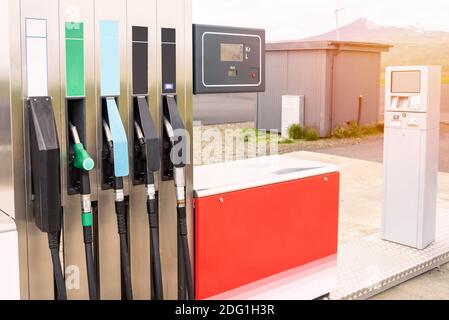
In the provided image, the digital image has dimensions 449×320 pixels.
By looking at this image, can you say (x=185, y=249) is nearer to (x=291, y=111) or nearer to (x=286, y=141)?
(x=286, y=141)

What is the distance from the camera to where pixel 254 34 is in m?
2.43

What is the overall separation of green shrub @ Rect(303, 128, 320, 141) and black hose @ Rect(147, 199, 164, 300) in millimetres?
10273

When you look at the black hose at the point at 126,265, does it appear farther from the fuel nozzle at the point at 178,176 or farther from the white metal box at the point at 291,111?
the white metal box at the point at 291,111

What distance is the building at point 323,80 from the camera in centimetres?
1209

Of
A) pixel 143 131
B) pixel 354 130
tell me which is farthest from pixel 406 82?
pixel 354 130

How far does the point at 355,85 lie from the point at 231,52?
1105 cm

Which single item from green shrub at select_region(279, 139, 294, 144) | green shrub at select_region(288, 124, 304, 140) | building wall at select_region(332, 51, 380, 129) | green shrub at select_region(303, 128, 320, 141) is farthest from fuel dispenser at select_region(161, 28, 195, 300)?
building wall at select_region(332, 51, 380, 129)

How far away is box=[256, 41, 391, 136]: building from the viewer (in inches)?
476

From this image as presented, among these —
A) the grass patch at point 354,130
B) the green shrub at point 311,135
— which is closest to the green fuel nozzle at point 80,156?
the green shrub at point 311,135

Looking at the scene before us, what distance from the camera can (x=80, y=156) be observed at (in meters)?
1.82

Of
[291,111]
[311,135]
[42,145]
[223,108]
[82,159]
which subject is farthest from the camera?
[291,111]
